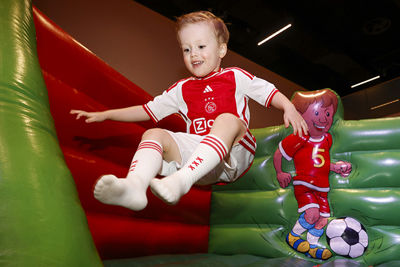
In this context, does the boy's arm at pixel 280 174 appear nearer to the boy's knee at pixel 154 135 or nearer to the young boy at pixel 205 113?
the young boy at pixel 205 113

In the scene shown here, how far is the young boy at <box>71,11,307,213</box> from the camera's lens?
71cm

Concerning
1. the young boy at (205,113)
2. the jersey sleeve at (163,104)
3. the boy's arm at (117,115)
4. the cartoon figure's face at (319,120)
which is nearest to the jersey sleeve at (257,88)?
the young boy at (205,113)

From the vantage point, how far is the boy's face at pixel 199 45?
87 cm

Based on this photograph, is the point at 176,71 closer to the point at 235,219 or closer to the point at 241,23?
the point at 241,23

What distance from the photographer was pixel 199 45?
0.88 m

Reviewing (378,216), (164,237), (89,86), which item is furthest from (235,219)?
(89,86)

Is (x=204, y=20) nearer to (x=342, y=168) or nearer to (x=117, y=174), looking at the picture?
(x=117, y=174)

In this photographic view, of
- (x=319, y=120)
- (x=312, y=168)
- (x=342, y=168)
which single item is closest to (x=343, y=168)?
(x=342, y=168)

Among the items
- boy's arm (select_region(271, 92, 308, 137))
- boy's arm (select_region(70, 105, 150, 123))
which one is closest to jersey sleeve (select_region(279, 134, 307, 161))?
boy's arm (select_region(271, 92, 308, 137))

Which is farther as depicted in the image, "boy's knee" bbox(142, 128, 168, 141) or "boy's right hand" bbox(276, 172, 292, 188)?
"boy's right hand" bbox(276, 172, 292, 188)

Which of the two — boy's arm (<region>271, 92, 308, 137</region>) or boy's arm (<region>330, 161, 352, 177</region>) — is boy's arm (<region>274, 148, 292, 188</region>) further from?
boy's arm (<region>271, 92, 308, 137</region>)

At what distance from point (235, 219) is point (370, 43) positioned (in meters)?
3.70

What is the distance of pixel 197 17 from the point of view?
893 millimetres

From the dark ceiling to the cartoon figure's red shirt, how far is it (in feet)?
7.24
